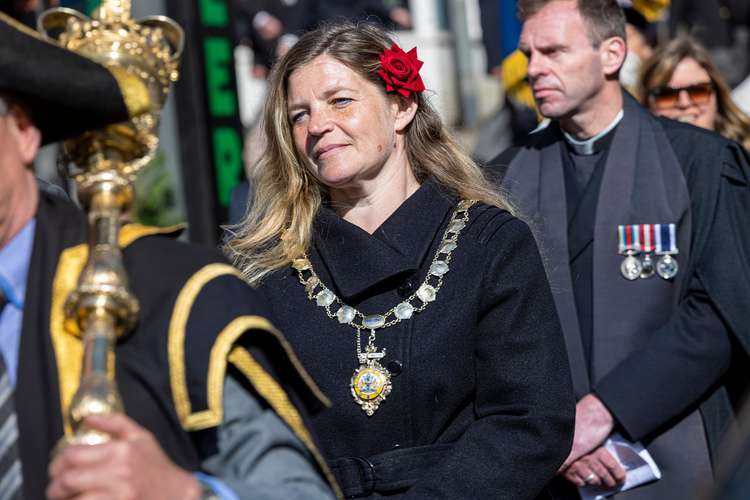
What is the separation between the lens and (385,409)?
336 cm

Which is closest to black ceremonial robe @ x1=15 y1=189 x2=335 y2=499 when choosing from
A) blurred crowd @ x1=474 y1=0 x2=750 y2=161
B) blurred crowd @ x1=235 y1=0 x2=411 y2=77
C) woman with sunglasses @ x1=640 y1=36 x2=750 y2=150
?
blurred crowd @ x1=474 y1=0 x2=750 y2=161

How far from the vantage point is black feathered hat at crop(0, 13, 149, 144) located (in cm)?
232

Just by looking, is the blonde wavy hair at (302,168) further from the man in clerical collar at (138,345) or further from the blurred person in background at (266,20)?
the blurred person in background at (266,20)

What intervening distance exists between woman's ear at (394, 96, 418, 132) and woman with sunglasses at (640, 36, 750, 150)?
2402 millimetres

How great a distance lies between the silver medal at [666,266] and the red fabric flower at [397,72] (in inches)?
45.2

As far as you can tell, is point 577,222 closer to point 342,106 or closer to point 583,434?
point 583,434

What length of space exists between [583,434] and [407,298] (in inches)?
44.5

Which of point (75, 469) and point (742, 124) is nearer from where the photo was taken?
point (75, 469)

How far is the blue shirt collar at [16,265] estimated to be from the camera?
2400 millimetres

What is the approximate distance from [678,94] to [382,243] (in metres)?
2.81

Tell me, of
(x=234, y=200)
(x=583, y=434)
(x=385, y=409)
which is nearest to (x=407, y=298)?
(x=385, y=409)

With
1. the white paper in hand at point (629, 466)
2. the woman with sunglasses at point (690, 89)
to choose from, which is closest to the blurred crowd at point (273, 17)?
the woman with sunglasses at point (690, 89)

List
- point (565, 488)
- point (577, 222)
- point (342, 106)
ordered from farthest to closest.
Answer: point (577, 222)
point (565, 488)
point (342, 106)

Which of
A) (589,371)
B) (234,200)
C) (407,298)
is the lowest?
(589,371)
